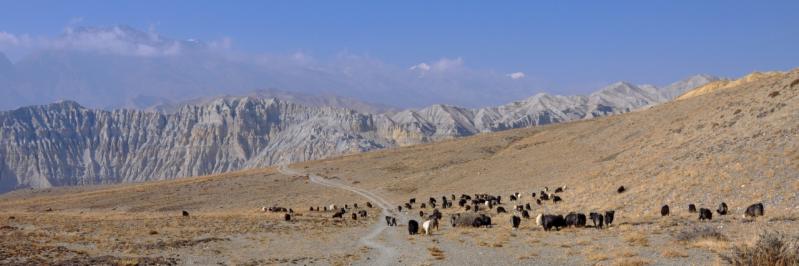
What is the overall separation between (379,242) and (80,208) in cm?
7002

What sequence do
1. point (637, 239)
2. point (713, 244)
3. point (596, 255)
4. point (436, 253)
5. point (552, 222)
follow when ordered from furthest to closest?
1. point (552, 222)
2. point (436, 253)
3. point (637, 239)
4. point (596, 255)
5. point (713, 244)

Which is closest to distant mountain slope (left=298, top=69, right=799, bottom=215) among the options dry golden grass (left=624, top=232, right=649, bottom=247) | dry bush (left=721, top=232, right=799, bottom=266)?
dry golden grass (left=624, top=232, right=649, bottom=247)

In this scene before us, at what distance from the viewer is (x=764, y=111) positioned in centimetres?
5112

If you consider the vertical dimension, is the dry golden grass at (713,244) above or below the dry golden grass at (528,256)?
above

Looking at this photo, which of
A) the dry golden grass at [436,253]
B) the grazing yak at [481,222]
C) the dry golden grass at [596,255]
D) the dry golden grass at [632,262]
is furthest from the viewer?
the grazing yak at [481,222]

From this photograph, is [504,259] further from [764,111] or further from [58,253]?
[764,111]

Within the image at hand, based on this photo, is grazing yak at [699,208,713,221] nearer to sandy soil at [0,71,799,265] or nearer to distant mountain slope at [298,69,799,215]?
sandy soil at [0,71,799,265]

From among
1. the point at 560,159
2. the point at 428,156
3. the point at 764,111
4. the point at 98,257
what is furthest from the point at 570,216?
the point at 428,156

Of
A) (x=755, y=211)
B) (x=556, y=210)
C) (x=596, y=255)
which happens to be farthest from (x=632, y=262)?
(x=556, y=210)

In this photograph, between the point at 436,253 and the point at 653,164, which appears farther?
the point at 653,164

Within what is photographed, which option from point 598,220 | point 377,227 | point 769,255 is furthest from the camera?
point 377,227

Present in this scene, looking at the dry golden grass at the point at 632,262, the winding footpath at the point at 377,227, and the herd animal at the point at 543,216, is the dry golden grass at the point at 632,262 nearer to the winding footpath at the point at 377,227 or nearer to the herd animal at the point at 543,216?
the winding footpath at the point at 377,227

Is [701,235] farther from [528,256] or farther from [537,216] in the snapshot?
[537,216]

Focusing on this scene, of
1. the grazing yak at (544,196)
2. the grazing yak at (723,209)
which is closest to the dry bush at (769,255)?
the grazing yak at (723,209)
